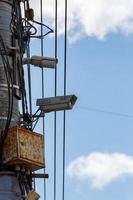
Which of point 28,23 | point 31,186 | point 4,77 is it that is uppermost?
point 28,23

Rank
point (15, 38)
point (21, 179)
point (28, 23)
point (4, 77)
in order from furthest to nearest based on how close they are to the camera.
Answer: point (28, 23) < point (15, 38) < point (4, 77) < point (21, 179)

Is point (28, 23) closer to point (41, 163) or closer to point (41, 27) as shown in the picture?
point (41, 27)

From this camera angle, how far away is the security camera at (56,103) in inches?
438

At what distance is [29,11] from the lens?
1355 centimetres

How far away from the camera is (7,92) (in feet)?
37.1

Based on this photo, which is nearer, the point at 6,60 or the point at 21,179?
the point at 21,179

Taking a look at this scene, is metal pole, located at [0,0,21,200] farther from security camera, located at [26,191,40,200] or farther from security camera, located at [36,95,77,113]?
security camera, located at [36,95,77,113]

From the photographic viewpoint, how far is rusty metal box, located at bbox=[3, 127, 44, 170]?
34.8ft

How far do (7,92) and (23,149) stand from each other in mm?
1181

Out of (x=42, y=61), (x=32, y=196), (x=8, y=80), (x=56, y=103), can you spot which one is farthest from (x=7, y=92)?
(x=32, y=196)

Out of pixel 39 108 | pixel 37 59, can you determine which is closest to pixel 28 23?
pixel 37 59

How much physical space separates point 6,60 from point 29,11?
2.17 meters

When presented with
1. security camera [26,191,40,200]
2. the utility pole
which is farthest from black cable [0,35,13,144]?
security camera [26,191,40,200]

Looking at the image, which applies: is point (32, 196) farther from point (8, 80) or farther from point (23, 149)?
point (8, 80)
